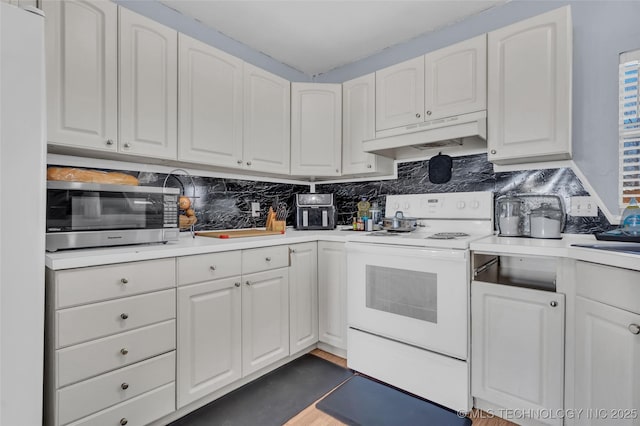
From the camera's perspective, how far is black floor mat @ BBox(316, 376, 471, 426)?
1.61 metres

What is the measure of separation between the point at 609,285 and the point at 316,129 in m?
2.11

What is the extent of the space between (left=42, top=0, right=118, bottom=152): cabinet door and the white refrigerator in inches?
19.3

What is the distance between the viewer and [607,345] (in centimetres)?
124

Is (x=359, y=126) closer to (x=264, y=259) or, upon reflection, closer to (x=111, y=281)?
(x=264, y=259)

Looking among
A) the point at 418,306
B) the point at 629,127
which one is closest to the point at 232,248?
the point at 418,306

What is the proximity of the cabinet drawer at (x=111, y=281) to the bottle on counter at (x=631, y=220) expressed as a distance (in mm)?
2210

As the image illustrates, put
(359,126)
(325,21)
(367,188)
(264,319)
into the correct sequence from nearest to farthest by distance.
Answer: (264,319)
(325,21)
(359,126)
(367,188)

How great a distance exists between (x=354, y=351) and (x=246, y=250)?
964mm

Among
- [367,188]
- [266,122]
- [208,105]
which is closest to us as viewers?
[208,105]

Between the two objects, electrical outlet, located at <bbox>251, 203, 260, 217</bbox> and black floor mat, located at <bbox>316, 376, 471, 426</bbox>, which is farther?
electrical outlet, located at <bbox>251, 203, 260, 217</bbox>

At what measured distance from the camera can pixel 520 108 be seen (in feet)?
6.01

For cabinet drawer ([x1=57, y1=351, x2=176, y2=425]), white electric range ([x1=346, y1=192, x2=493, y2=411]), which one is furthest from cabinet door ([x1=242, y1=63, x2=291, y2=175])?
cabinet drawer ([x1=57, y1=351, x2=176, y2=425])

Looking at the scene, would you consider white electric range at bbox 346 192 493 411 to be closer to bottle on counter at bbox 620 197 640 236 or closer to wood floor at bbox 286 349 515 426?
wood floor at bbox 286 349 515 426

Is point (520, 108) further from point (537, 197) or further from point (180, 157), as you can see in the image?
point (180, 157)
